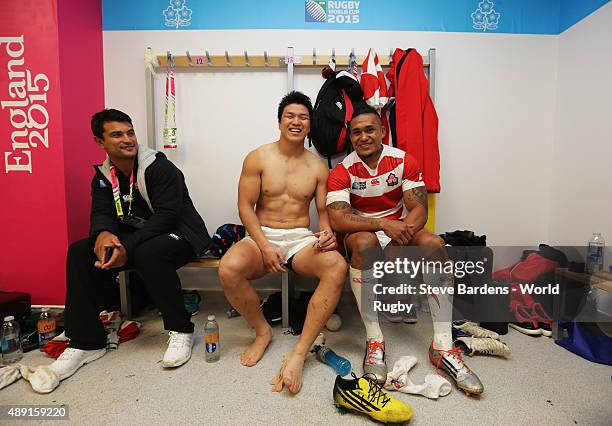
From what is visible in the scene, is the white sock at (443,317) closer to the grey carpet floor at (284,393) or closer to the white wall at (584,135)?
the grey carpet floor at (284,393)

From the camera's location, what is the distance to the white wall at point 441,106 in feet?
8.12

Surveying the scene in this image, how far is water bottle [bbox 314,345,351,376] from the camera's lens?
147 cm

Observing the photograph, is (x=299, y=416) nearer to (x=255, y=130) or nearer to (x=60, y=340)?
(x=60, y=340)

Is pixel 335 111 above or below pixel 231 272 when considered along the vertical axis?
above

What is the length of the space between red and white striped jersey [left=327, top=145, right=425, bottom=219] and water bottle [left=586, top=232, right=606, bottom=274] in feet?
4.00

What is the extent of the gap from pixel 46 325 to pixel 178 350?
0.82m

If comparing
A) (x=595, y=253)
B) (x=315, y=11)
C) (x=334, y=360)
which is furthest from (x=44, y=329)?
(x=595, y=253)

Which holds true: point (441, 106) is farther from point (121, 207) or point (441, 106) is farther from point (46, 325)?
point (46, 325)

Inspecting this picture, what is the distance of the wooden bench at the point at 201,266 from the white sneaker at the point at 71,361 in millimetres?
487

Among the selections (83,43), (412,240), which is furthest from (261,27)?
(412,240)

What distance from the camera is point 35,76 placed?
2.09 metres

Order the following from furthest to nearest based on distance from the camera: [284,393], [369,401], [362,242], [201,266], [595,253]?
[595,253] < [201,266] < [362,242] < [284,393] < [369,401]

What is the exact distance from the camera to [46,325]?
174 cm

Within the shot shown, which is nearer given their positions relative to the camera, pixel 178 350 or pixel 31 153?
pixel 178 350
